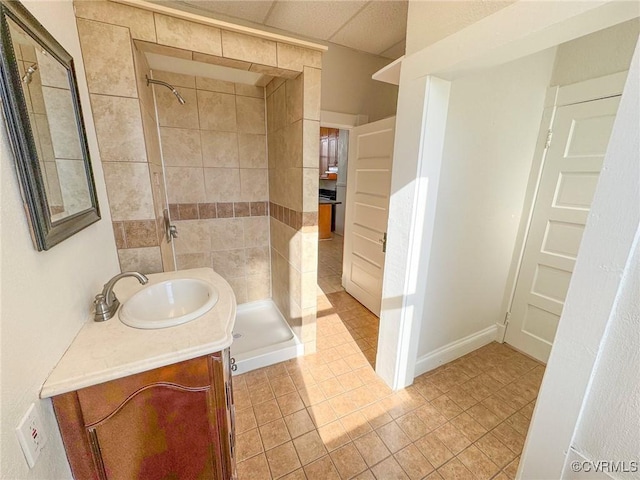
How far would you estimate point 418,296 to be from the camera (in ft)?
5.26

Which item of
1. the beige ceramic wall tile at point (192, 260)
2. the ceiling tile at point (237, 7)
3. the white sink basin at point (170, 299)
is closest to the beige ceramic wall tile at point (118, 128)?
the white sink basin at point (170, 299)

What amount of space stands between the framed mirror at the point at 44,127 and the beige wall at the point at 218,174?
3.64 feet

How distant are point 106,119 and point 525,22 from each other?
180 centimetres

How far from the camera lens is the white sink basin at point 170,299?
1.14 meters

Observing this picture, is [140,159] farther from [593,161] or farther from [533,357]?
[533,357]

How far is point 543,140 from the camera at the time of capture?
1.86 m

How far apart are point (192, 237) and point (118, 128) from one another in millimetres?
1190

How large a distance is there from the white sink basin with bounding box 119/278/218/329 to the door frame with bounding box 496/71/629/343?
2.28 metres

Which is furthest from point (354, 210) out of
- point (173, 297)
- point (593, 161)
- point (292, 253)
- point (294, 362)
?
point (173, 297)

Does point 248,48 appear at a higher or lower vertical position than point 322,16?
lower

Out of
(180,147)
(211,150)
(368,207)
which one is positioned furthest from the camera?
(368,207)

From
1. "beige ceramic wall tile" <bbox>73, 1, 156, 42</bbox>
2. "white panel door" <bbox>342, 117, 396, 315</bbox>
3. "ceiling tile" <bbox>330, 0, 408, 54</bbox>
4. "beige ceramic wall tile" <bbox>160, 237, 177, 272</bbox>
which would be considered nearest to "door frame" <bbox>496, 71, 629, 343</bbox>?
"white panel door" <bbox>342, 117, 396, 315</bbox>

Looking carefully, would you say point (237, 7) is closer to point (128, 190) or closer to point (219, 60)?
point (219, 60)

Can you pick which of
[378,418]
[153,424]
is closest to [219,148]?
[153,424]
